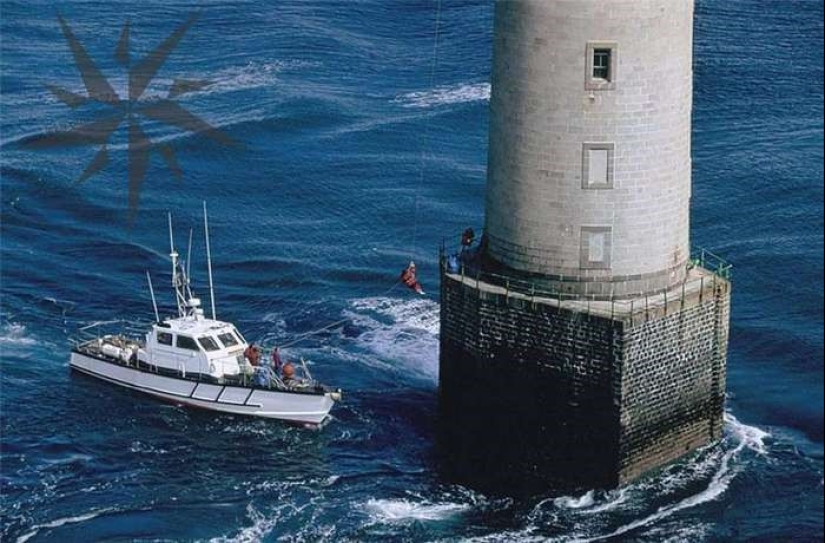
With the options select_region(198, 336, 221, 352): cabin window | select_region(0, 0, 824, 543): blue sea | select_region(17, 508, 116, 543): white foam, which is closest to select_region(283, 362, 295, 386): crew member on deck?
select_region(0, 0, 824, 543): blue sea

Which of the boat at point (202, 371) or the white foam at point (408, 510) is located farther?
the boat at point (202, 371)

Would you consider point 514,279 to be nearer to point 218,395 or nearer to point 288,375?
point 288,375

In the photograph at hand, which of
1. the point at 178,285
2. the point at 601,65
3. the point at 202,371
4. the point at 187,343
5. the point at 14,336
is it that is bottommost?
the point at 202,371

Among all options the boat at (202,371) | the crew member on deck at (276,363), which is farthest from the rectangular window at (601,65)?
the crew member on deck at (276,363)

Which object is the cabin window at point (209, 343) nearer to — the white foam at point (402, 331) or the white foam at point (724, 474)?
the white foam at point (402, 331)

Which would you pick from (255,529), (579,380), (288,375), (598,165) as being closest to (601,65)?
(598,165)

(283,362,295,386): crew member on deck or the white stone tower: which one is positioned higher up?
the white stone tower

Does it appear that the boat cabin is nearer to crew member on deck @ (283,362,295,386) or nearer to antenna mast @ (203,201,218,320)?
antenna mast @ (203,201,218,320)
